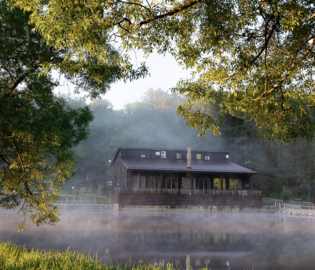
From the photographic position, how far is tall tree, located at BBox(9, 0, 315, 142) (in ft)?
26.2

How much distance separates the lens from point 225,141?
67.8 meters

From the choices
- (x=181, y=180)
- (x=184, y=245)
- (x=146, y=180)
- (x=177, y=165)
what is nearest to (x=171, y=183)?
(x=181, y=180)

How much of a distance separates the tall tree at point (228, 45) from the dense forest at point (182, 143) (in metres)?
30.4

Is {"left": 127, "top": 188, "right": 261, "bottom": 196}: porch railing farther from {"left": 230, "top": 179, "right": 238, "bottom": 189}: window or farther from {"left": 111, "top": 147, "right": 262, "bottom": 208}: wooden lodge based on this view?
Answer: {"left": 230, "top": 179, "right": 238, "bottom": 189}: window

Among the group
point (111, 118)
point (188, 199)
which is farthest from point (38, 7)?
point (111, 118)

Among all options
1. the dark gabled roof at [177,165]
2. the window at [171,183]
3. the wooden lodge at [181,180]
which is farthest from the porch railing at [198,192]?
the window at [171,183]

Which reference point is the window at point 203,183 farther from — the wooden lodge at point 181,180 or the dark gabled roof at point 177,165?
the dark gabled roof at point 177,165

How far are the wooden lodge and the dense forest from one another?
655 cm

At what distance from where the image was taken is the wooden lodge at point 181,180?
117 feet

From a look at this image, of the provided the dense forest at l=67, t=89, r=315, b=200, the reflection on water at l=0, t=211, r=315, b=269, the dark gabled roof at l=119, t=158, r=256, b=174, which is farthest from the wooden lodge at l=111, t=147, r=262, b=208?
the reflection on water at l=0, t=211, r=315, b=269

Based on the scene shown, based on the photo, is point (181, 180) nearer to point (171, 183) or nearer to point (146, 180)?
point (171, 183)

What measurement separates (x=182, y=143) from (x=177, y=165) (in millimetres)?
35991

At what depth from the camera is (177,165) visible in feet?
130

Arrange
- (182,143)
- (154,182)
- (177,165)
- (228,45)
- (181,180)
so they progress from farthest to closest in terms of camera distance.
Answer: (182,143) → (181,180) → (177,165) → (154,182) → (228,45)
